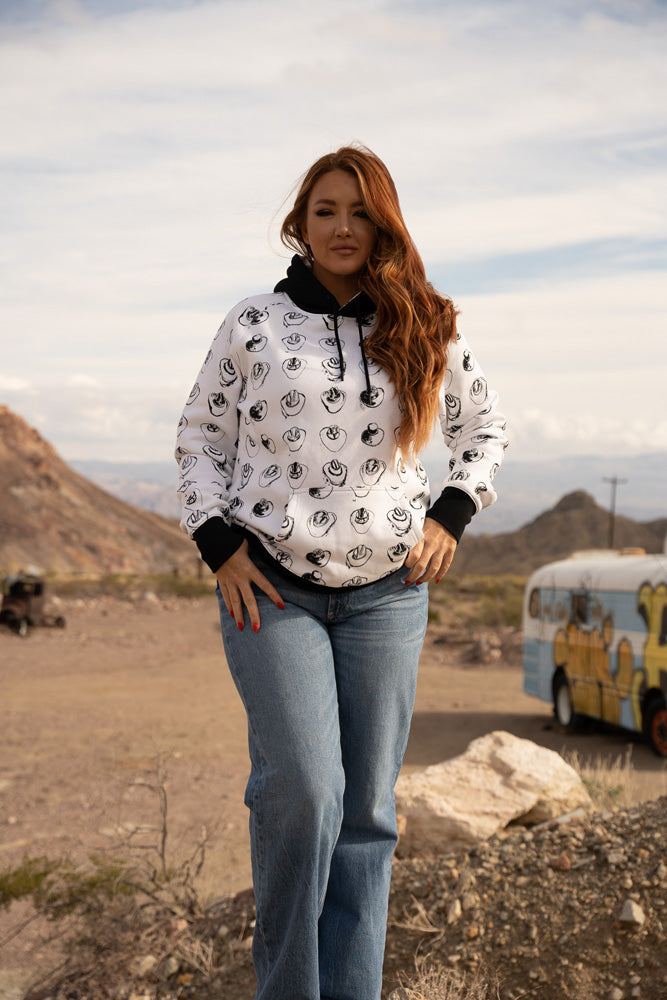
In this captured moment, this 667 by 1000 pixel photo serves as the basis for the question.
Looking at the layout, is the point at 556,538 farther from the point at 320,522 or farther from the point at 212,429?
the point at 320,522

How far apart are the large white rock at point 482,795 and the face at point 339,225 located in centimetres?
350

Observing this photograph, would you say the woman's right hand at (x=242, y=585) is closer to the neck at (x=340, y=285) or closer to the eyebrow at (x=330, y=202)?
the neck at (x=340, y=285)

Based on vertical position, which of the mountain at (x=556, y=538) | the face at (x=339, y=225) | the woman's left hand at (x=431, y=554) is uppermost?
the face at (x=339, y=225)

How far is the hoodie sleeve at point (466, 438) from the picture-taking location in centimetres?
251

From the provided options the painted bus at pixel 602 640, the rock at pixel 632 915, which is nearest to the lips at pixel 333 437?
the rock at pixel 632 915

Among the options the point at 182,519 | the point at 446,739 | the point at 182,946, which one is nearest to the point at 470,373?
the point at 182,519

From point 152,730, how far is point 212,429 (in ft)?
23.8

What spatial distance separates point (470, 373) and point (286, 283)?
1.73ft

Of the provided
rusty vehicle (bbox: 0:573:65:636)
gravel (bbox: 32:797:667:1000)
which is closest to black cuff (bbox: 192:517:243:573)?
gravel (bbox: 32:797:667:1000)

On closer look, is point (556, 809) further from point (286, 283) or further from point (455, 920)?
point (286, 283)

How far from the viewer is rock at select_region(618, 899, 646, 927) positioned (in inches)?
134

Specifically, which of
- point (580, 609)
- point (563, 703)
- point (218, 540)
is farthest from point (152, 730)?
point (218, 540)

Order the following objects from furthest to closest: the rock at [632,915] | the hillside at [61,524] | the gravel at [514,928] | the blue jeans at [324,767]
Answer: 1. the hillside at [61,524]
2. the rock at [632,915]
3. the gravel at [514,928]
4. the blue jeans at [324,767]

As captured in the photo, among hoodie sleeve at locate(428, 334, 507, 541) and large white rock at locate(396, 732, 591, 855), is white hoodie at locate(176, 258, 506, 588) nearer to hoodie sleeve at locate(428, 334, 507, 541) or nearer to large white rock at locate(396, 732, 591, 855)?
Answer: hoodie sleeve at locate(428, 334, 507, 541)
